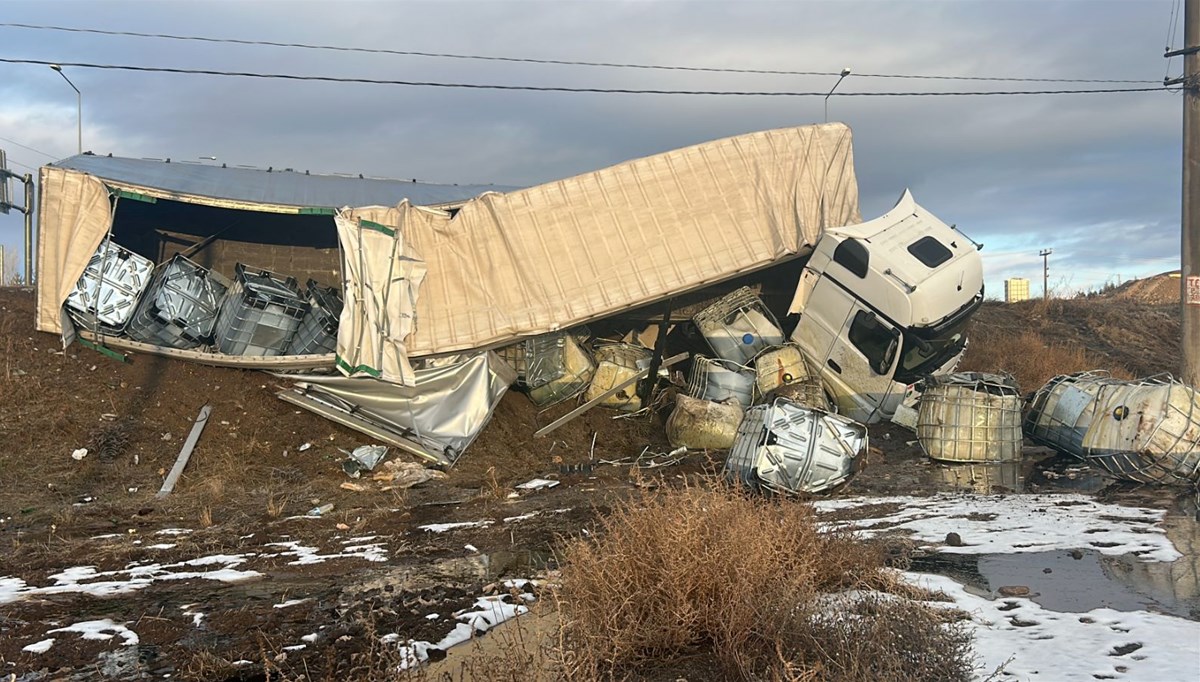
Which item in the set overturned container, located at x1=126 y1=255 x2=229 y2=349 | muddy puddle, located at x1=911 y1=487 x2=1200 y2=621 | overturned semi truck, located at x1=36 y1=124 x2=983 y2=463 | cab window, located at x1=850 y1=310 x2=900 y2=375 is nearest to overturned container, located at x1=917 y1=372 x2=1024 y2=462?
cab window, located at x1=850 y1=310 x2=900 y2=375

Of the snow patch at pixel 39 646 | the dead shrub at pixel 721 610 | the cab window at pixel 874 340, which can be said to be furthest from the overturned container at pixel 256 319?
the dead shrub at pixel 721 610

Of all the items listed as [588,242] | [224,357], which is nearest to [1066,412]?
[588,242]

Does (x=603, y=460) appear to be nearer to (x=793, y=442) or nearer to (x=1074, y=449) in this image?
(x=793, y=442)

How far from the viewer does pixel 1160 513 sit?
7426 mm

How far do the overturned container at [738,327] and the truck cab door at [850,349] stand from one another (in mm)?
606

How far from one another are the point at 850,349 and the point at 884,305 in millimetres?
864

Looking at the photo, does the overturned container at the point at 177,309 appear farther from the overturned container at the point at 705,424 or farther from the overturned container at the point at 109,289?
the overturned container at the point at 705,424

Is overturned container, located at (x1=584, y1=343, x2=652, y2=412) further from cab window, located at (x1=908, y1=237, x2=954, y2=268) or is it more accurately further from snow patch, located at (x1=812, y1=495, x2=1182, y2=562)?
snow patch, located at (x1=812, y1=495, x2=1182, y2=562)

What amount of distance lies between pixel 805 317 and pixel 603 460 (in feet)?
13.2

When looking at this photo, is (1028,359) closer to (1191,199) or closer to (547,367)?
(1191,199)

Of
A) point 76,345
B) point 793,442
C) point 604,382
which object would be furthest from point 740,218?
point 76,345

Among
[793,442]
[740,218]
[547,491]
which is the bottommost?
[547,491]

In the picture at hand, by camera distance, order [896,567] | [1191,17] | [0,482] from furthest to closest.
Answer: [1191,17] → [0,482] → [896,567]

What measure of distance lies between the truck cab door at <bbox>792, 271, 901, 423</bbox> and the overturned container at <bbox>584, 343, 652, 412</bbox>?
2.63m
